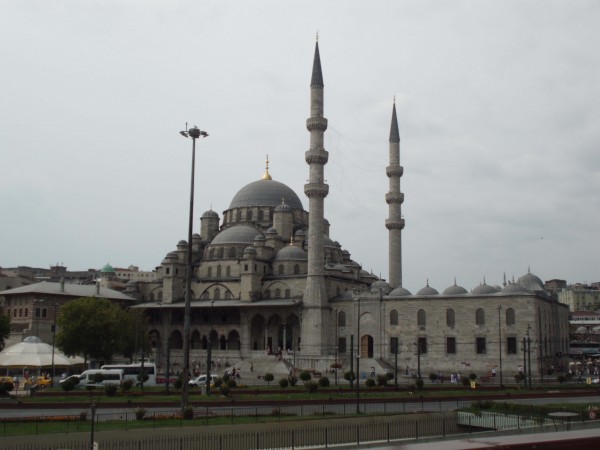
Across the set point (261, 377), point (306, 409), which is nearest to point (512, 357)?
point (261, 377)

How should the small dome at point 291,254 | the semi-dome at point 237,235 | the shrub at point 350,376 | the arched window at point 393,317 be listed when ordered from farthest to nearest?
the semi-dome at point 237,235 < the small dome at point 291,254 < the arched window at point 393,317 < the shrub at point 350,376

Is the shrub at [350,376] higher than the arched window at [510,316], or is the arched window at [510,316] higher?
the arched window at [510,316]

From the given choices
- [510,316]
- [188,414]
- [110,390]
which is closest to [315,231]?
[510,316]

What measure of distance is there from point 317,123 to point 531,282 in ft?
73.6

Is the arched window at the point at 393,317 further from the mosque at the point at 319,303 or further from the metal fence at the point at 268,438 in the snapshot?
the metal fence at the point at 268,438

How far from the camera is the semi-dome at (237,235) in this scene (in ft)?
218

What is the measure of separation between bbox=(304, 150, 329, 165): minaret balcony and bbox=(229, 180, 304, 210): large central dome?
16.3 meters

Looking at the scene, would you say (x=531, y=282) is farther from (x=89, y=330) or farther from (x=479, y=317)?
(x=89, y=330)

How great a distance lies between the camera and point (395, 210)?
61.2 m

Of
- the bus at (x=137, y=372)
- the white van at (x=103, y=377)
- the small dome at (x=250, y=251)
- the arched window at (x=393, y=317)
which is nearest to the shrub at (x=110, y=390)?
the white van at (x=103, y=377)

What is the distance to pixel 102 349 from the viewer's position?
4822cm

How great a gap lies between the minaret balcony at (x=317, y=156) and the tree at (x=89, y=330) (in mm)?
18911

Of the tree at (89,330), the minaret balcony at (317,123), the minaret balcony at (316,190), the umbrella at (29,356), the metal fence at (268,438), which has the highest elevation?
the minaret balcony at (317,123)

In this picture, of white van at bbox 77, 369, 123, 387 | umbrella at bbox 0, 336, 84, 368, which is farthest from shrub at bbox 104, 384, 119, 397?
umbrella at bbox 0, 336, 84, 368
